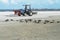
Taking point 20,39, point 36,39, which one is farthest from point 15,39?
point 36,39

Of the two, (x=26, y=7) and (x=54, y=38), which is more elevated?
(x=54, y=38)

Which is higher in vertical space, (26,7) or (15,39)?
(15,39)

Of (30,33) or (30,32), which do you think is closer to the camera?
(30,33)

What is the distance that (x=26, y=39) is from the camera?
10.8 metres

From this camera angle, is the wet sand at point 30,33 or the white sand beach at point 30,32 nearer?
the wet sand at point 30,33

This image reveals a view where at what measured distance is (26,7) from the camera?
39000 mm

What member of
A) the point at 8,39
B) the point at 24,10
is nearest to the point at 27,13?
the point at 24,10

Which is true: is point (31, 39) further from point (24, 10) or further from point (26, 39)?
point (24, 10)

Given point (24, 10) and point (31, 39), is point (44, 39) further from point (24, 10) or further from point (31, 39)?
point (24, 10)

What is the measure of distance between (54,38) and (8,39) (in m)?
2.27

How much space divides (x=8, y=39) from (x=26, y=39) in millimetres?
916

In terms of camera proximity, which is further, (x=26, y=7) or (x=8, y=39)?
(x=26, y=7)

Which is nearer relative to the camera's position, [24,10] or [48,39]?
[48,39]

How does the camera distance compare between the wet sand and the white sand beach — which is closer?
the wet sand
